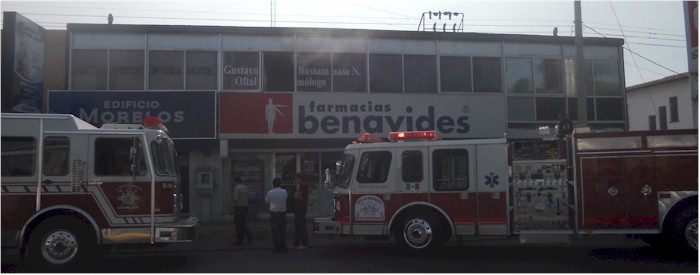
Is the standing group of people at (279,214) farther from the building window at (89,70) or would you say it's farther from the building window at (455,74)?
the building window at (455,74)

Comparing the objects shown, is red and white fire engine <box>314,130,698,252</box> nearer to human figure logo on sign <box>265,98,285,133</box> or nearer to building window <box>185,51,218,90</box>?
human figure logo on sign <box>265,98,285,133</box>

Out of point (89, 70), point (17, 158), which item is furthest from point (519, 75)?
point (17, 158)

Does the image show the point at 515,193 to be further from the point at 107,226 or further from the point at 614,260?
the point at 107,226

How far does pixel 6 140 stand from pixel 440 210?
290 inches

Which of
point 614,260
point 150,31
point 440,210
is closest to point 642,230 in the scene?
point 614,260

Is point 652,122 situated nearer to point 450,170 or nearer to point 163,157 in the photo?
point 450,170

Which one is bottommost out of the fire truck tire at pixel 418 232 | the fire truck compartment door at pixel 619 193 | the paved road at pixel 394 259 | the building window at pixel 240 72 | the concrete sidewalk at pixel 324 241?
the paved road at pixel 394 259

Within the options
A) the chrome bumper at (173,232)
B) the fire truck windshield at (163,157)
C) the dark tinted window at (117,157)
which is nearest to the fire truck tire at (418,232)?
the chrome bumper at (173,232)

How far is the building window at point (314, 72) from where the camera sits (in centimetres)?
1962

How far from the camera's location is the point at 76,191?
10.2 metres

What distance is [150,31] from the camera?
19.1 m

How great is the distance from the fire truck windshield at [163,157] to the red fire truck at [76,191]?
0.17 ft

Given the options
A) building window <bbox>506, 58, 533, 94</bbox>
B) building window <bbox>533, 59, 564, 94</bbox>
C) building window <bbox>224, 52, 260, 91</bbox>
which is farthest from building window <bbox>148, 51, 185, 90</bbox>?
building window <bbox>533, 59, 564, 94</bbox>

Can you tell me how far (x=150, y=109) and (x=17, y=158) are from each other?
8.38 m
